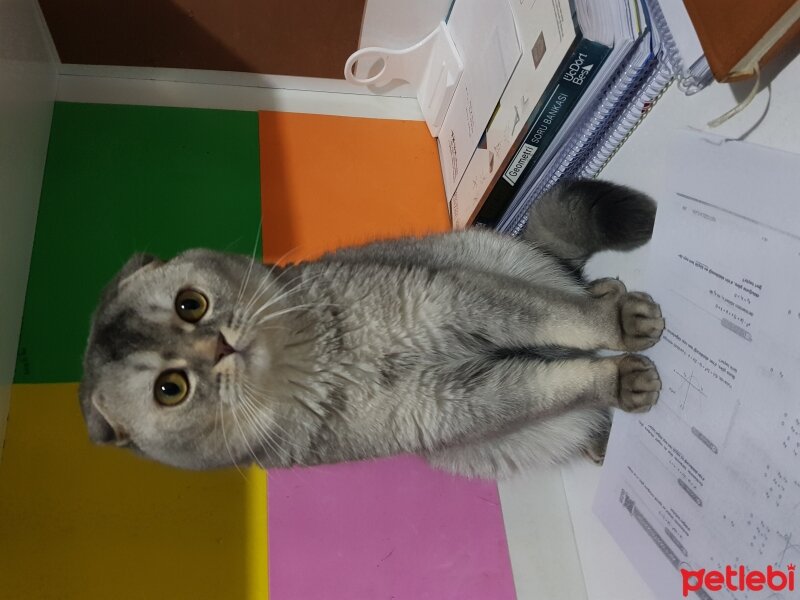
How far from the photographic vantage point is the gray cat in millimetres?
924

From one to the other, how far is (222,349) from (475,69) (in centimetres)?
91

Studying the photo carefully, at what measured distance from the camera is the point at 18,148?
1441mm

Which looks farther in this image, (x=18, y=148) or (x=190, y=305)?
(x=18, y=148)

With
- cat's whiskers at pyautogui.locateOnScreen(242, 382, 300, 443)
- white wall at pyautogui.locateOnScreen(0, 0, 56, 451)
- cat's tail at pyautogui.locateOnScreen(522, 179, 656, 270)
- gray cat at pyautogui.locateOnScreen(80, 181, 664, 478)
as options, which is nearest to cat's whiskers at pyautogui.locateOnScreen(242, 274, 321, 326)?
gray cat at pyautogui.locateOnScreen(80, 181, 664, 478)

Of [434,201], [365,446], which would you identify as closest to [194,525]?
[365,446]

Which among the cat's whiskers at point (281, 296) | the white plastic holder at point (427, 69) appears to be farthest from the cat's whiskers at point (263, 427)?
the white plastic holder at point (427, 69)

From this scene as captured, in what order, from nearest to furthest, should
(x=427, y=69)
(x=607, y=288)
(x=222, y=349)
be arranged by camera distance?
1. (x=222, y=349)
2. (x=607, y=288)
3. (x=427, y=69)

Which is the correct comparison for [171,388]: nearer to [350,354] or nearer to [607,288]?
[350,354]

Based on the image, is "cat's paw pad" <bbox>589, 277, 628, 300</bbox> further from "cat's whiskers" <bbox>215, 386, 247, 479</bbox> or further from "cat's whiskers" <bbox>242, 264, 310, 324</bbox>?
"cat's whiskers" <bbox>215, 386, 247, 479</bbox>

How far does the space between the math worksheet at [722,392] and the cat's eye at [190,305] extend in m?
0.71

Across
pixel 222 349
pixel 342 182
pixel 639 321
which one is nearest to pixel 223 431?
pixel 222 349

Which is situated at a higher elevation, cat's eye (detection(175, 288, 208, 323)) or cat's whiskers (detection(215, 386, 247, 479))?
cat's eye (detection(175, 288, 208, 323))

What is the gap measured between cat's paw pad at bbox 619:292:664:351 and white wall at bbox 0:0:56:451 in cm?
129

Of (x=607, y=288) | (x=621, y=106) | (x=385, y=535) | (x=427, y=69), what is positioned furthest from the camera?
(x=427, y=69)
